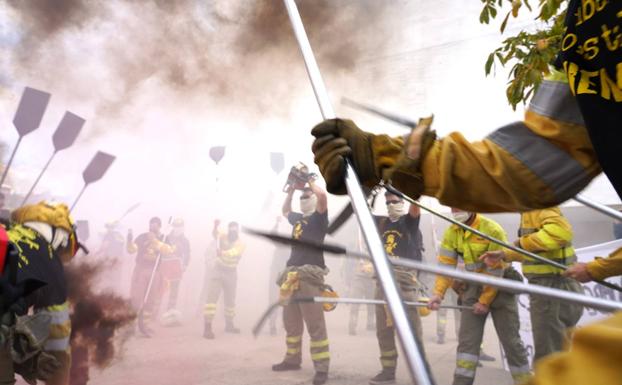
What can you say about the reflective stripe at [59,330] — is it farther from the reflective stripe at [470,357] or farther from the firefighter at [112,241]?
the firefighter at [112,241]

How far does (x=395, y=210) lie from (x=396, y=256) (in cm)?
50

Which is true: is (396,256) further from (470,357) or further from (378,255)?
(378,255)

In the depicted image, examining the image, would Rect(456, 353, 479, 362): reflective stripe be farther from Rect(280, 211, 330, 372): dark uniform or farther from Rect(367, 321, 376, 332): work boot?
Rect(367, 321, 376, 332): work boot

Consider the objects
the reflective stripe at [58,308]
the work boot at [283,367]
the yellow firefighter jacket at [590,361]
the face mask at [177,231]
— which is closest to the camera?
the yellow firefighter jacket at [590,361]

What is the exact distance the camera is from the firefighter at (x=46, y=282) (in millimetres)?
2662

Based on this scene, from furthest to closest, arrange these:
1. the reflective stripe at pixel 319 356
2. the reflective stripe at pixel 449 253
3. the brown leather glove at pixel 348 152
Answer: the reflective stripe at pixel 319 356 < the reflective stripe at pixel 449 253 < the brown leather glove at pixel 348 152

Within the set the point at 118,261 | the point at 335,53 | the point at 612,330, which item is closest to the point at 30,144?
the point at 118,261

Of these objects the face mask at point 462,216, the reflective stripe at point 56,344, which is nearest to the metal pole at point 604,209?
the face mask at point 462,216

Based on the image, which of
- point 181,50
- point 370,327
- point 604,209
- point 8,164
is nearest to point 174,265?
point 8,164

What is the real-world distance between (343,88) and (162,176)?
3621 millimetres

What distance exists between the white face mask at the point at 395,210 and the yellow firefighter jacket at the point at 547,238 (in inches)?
51.5

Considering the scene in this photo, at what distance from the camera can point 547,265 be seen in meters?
3.52

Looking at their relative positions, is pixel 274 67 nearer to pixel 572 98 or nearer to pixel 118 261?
pixel 118 261

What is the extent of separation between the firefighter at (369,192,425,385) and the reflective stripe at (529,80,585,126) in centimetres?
310
